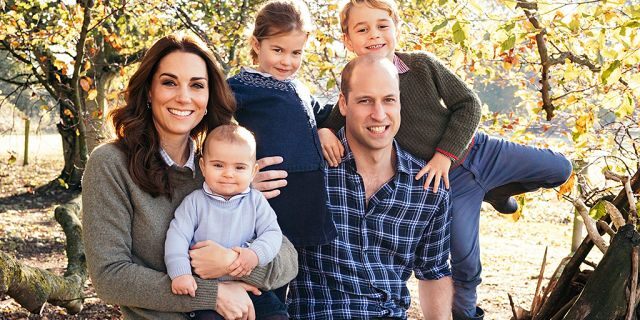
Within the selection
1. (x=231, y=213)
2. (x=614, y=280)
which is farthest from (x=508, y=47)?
(x=231, y=213)

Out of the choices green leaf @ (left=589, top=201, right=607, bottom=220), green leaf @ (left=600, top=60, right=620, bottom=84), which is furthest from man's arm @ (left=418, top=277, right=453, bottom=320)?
green leaf @ (left=600, top=60, right=620, bottom=84)

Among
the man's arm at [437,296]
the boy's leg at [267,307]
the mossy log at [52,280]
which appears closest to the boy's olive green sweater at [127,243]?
the boy's leg at [267,307]

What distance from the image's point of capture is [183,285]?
288cm

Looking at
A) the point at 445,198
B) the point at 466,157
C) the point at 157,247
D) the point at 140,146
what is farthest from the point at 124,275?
the point at 466,157

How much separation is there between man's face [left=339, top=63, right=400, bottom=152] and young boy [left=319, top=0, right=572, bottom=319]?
6.7 inches

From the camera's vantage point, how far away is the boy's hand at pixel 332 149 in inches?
139

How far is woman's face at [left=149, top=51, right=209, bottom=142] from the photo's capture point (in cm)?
309

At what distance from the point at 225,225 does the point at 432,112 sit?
1436 mm

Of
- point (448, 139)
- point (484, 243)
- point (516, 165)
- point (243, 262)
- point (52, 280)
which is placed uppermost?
point (448, 139)

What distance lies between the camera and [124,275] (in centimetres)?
286

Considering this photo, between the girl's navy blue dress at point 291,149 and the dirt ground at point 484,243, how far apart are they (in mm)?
3662

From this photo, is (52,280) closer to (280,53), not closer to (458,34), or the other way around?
(280,53)

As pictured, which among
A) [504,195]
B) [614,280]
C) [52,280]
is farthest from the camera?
[52,280]

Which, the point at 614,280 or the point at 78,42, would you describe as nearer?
the point at 614,280
